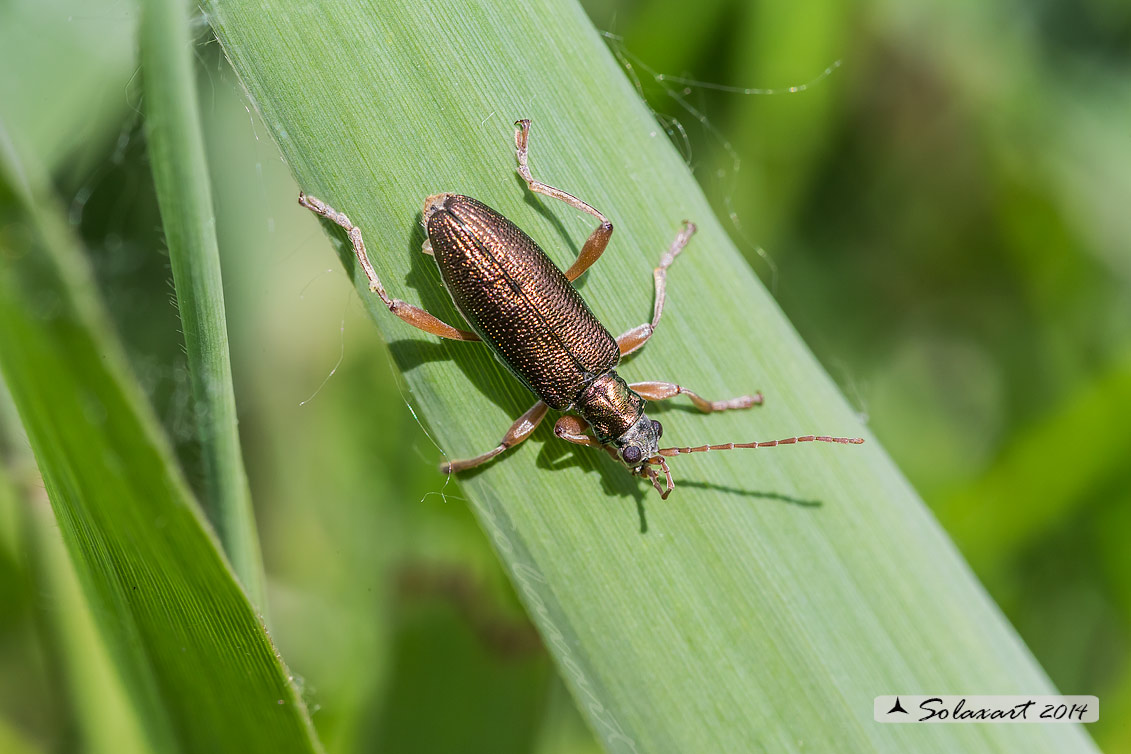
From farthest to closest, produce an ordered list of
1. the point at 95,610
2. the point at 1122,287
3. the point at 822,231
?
the point at 822,231
the point at 1122,287
the point at 95,610

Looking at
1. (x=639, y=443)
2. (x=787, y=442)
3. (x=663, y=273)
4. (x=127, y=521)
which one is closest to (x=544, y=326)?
(x=663, y=273)

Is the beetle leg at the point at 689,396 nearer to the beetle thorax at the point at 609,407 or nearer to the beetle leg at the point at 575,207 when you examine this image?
the beetle thorax at the point at 609,407

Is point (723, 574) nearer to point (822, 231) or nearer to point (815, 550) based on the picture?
point (815, 550)

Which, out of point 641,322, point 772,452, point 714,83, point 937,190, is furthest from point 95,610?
point 937,190

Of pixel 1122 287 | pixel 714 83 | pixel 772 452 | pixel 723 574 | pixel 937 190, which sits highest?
pixel 714 83

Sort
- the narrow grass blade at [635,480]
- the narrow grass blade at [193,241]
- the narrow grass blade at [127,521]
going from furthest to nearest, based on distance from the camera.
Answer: the narrow grass blade at [635,480], the narrow grass blade at [193,241], the narrow grass blade at [127,521]

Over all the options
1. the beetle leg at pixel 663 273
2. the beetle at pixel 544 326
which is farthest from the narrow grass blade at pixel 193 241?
the beetle leg at pixel 663 273

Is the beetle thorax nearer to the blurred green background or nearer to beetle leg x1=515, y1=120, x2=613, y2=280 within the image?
beetle leg x1=515, y1=120, x2=613, y2=280
